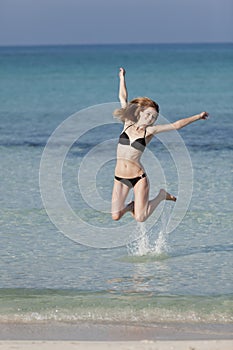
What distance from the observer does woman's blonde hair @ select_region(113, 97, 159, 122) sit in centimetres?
866

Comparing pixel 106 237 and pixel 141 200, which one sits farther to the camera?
pixel 106 237

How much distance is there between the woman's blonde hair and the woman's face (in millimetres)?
34

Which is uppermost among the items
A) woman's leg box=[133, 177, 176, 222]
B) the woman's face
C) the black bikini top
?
the woman's face

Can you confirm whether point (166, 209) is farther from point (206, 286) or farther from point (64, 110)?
point (64, 110)

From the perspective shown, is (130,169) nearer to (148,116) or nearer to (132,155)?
(132,155)

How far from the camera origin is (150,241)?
9.95 metres

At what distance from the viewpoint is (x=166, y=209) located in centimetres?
1146

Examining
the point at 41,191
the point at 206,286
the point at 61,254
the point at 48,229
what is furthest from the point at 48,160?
the point at 206,286

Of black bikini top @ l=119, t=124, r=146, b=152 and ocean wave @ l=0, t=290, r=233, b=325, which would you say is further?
black bikini top @ l=119, t=124, r=146, b=152

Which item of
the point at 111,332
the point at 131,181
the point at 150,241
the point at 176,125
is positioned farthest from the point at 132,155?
the point at 111,332

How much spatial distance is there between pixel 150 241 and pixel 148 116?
187cm
